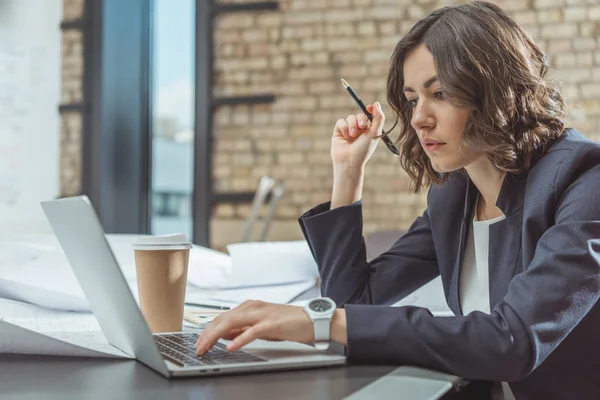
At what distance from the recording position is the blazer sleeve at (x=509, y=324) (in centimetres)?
82

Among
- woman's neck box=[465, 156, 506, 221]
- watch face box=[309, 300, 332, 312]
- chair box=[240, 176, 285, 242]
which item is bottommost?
chair box=[240, 176, 285, 242]

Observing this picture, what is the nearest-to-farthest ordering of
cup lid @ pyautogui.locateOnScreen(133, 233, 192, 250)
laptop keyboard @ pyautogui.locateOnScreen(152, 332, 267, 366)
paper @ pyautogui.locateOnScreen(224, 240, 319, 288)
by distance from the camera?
laptop keyboard @ pyautogui.locateOnScreen(152, 332, 267, 366) < cup lid @ pyautogui.locateOnScreen(133, 233, 192, 250) < paper @ pyautogui.locateOnScreen(224, 240, 319, 288)

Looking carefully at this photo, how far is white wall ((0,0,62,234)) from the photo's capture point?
4020 millimetres

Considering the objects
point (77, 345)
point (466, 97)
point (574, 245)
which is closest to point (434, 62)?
point (466, 97)

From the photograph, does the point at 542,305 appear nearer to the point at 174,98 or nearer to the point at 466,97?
the point at 466,97

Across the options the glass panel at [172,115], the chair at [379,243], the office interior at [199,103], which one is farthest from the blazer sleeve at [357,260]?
the glass panel at [172,115]

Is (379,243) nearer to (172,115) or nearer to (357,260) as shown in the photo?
(357,260)

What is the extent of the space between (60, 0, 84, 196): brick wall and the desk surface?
3701mm

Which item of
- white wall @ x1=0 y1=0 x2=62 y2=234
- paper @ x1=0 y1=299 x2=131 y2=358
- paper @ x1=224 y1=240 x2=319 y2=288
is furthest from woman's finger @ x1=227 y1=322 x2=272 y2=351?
white wall @ x1=0 y1=0 x2=62 y2=234

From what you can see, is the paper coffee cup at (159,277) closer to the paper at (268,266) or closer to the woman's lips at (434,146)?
the woman's lips at (434,146)

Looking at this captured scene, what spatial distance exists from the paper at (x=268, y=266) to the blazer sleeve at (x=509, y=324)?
43.1 inches

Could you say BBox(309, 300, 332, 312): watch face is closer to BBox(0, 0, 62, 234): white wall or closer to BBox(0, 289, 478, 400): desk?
BBox(0, 289, 478, 400): desk

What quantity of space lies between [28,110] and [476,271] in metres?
3.47

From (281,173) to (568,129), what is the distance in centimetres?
289
